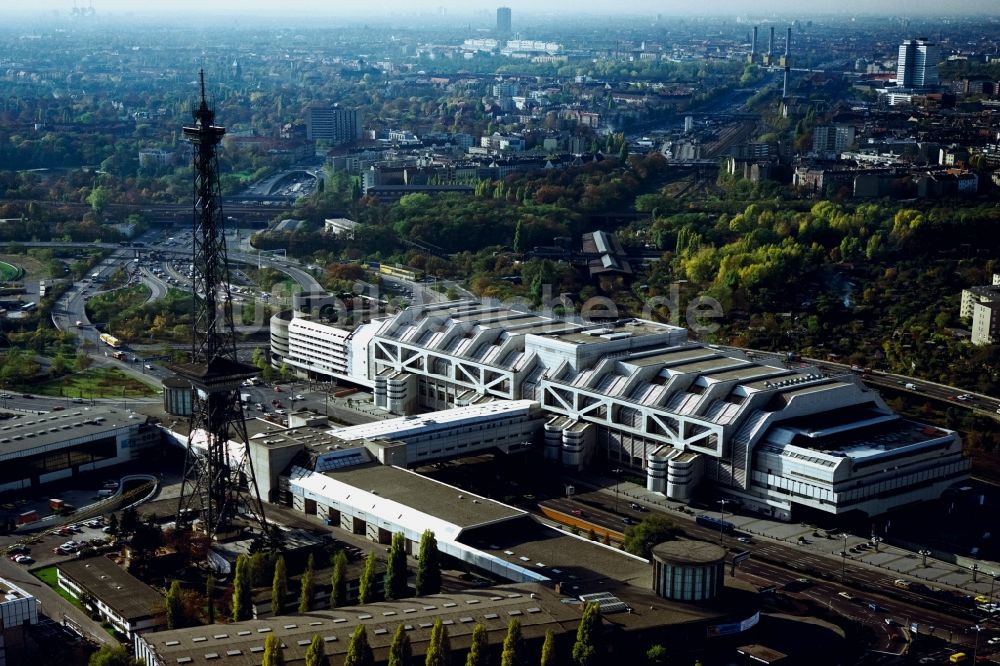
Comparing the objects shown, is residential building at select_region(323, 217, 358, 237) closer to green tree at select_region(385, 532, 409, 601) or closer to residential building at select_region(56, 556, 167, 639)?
residential building at select_region(56, 556, 167, 639)

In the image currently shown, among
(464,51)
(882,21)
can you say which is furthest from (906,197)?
(882,21)

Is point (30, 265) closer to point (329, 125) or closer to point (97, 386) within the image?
point (97, 386)

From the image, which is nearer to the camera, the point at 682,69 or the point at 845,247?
the point at 845,247

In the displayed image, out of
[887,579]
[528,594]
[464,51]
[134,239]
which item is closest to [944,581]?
[887,579]

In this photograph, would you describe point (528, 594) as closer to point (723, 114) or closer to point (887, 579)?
point (887, 579)

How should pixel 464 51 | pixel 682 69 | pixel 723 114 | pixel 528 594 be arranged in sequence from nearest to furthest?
1. pixel 528 594
2. pixel 723 114
3. pixel 682 69
4. pixel 464 51

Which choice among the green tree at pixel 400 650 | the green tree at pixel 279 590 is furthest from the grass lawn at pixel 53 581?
the green tree at pixel 400 650

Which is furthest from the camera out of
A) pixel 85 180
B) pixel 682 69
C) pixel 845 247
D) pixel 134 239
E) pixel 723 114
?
pixel 682 69
